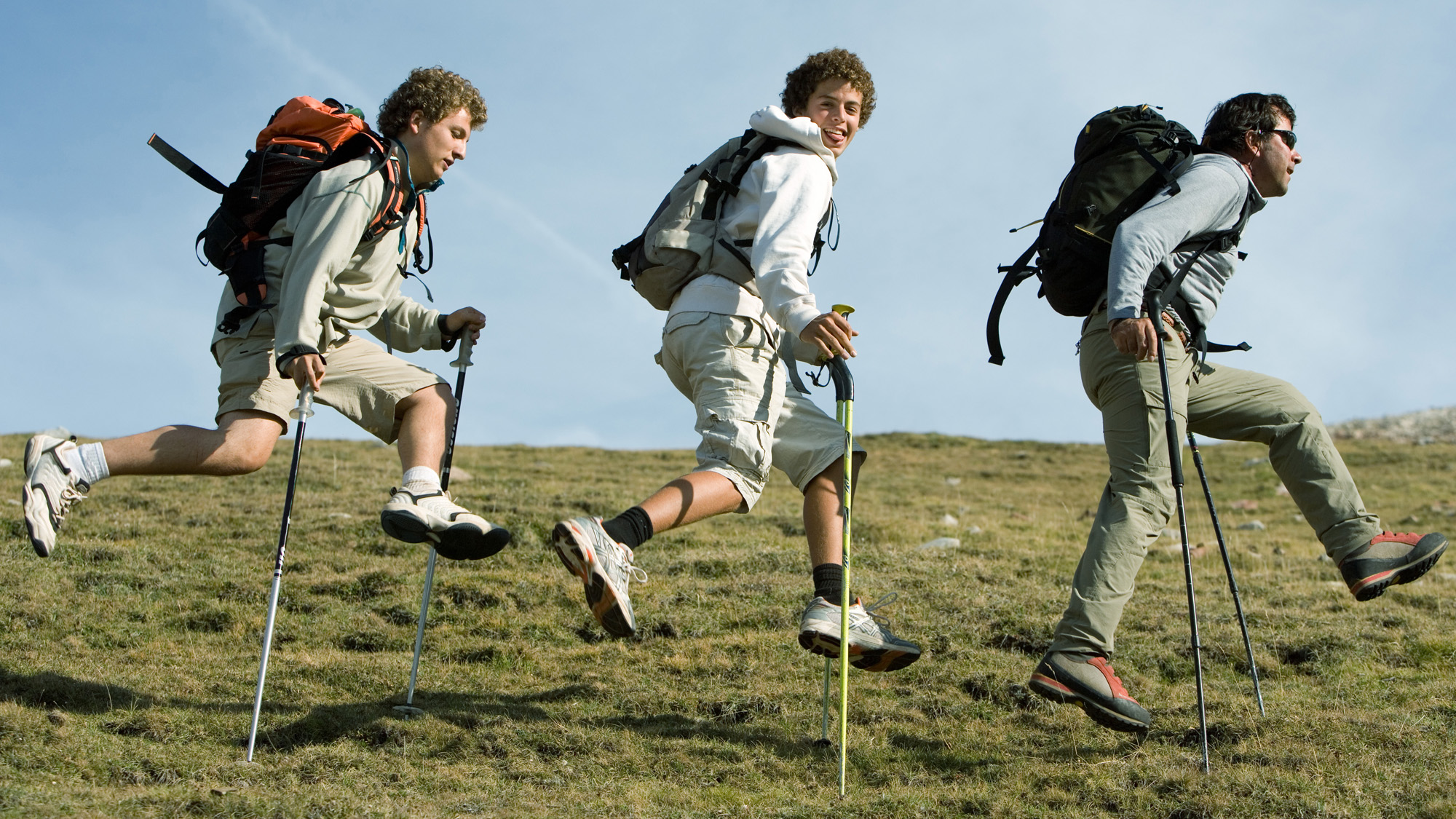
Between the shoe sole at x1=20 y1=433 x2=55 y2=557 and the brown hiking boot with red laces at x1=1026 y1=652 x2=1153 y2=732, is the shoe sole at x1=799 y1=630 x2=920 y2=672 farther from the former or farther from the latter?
the shoe sole at x1=20 y1=433 x2=55 y2=557

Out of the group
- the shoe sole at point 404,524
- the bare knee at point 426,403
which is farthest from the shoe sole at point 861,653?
the bare knee at point 426,403

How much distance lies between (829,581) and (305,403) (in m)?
2.74

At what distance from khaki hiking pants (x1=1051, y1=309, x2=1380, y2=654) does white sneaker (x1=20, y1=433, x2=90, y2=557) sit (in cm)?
483

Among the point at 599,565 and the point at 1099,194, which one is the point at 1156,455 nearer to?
the point at 1099,194

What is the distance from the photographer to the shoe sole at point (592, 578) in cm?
538

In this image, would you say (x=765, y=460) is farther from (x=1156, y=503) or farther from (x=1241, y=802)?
(x=1241, y=802)

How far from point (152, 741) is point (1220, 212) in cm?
592

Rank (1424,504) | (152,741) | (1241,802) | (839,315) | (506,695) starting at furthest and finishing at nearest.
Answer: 1. (1424,504)
2. (506,695)
3. (152,741)
4. (839,315)
5. (1241,802)

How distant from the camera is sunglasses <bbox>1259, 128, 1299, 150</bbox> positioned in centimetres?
638

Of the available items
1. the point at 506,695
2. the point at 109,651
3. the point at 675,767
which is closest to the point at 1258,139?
the point at 675,767

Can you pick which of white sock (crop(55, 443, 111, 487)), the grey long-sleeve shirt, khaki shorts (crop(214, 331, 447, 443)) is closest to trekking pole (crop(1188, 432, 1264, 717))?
the grey long-sleeve shirt

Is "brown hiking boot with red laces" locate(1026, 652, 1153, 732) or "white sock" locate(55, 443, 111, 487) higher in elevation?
"white sock" locate(55, 443, 111, 487)

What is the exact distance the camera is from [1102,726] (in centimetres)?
647

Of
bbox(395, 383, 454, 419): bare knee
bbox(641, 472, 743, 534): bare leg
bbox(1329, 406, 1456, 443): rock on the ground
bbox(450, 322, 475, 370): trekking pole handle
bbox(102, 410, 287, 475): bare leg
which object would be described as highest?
bbox(1329, 406, 1456, 443): rock on the ground
